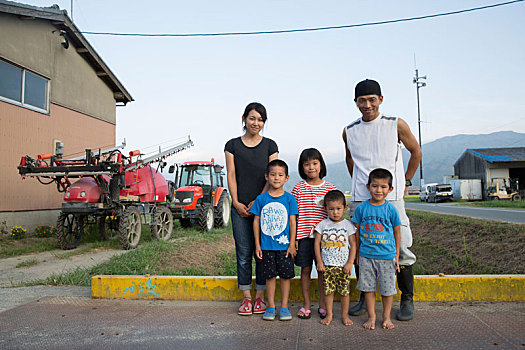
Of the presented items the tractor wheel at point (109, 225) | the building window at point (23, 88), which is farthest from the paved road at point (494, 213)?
the building window at point (23, 88)

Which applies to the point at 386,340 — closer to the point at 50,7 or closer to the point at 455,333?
the point at 455,333

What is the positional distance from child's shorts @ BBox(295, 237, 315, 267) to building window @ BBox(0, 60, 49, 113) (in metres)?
10.1

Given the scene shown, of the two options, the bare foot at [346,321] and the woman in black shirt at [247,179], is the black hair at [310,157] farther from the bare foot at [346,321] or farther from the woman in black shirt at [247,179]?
the bare foot at [346,321]

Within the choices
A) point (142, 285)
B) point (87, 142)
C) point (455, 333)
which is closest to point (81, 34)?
point (87, 142)

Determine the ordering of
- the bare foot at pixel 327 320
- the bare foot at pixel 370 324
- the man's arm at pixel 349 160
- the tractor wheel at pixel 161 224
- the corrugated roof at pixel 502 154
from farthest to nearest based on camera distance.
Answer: the corrugated roof at pixel 502 154 → the tractor wheel at pixel 161 224 → the man's arm at pixel 349 160 → the bare foot at pixel 327 320 → the bare foot at pixel 370 324

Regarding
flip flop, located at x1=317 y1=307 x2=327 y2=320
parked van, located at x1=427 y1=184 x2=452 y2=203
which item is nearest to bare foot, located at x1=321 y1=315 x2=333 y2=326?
flip flop, located at x1=317 y1=307 x2=327 y2=320

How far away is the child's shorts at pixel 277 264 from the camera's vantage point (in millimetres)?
3625

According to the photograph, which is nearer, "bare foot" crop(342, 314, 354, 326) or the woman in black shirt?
"bare foot" crop(342, 314, 354, 326)

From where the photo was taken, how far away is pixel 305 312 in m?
3.61

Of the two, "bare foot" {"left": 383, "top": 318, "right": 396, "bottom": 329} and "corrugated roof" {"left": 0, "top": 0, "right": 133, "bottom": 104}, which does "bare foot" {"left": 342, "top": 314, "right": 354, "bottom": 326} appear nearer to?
"bare foot" {"left": 383, "top": 318, "right": 396, "bottom": 329}

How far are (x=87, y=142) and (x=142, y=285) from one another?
37.9 feet

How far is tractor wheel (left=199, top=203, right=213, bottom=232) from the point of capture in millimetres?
12461

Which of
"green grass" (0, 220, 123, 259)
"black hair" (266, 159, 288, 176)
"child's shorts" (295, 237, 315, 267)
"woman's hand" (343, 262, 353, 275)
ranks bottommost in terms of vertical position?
"green grass" (0, 220, 123, 259)

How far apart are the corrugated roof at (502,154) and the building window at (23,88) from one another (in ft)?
107
